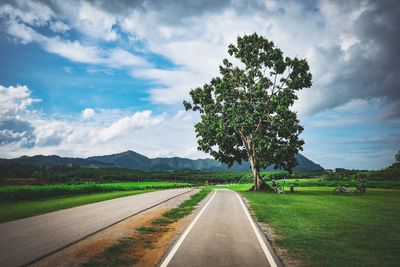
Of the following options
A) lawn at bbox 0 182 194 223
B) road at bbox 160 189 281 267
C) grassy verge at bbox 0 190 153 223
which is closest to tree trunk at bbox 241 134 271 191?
lawn at bbox 0 182 194 223

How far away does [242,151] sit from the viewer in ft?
167

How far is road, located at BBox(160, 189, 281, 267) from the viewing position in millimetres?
8109

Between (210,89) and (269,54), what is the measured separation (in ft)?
34.1

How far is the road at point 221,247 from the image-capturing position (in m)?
8.11

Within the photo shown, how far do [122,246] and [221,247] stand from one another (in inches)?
123

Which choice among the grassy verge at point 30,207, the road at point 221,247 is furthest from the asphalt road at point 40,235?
the road at point 221,247

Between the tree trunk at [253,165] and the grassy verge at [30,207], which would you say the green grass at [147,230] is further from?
the tree trunk at [253,165]

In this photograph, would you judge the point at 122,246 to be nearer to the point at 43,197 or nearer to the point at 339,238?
the point at 339,238

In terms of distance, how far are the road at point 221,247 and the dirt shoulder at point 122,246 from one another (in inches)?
18.3

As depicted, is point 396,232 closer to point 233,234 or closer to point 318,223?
point 318,223

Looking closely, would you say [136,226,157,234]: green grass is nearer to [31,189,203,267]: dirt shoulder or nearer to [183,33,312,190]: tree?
[31,189,203,267]: dirt shoulder

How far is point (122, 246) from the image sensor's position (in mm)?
10156

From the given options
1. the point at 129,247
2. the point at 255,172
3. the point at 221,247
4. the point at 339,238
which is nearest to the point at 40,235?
the point at 129,247

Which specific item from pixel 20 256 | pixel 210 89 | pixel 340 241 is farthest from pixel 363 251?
pixel 210 89
